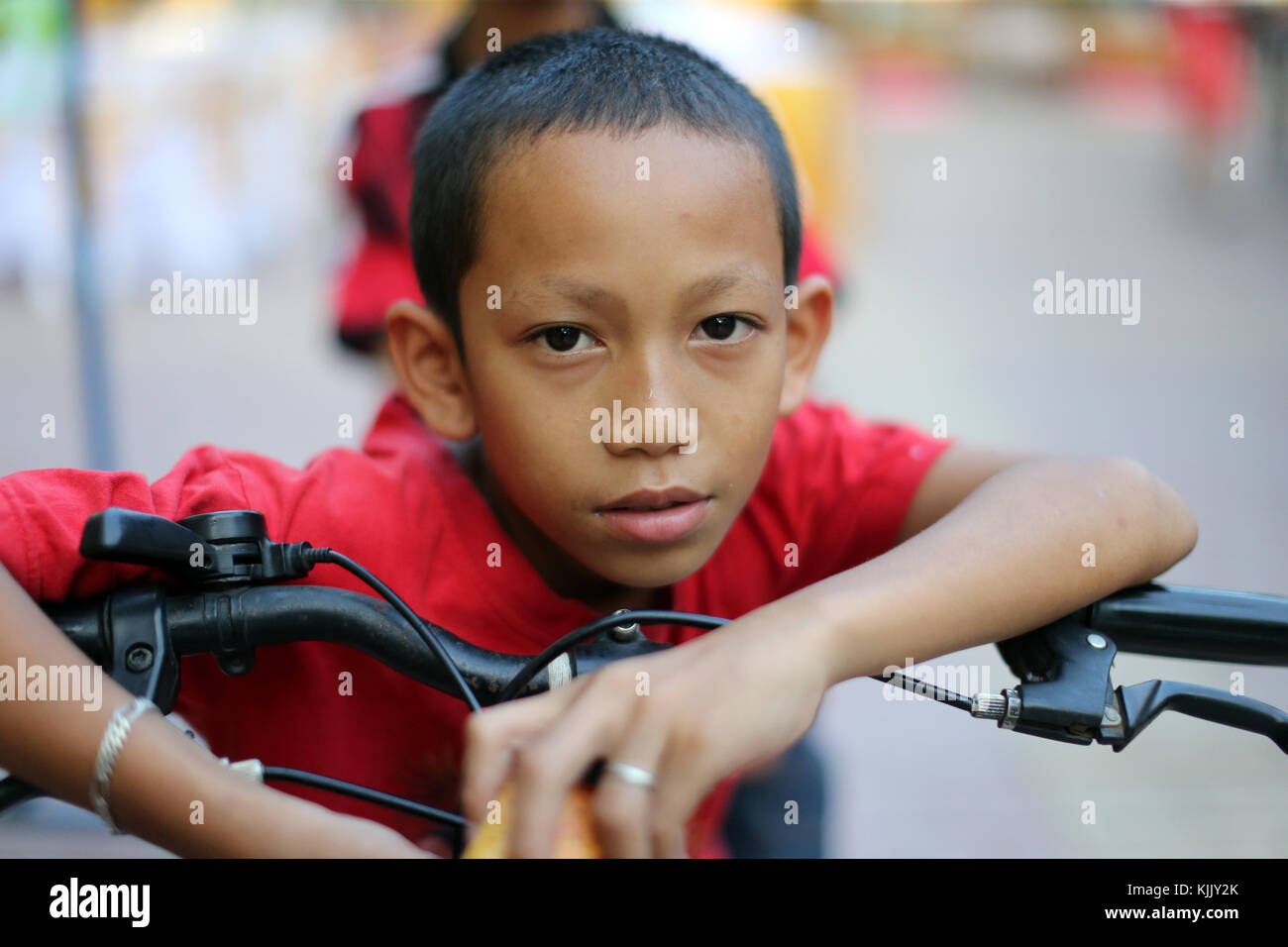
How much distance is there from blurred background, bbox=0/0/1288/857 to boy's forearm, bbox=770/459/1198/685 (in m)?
0.87

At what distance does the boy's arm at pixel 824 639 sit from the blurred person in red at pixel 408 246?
0.69m

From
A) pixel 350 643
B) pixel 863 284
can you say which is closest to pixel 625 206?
pixel 350 643

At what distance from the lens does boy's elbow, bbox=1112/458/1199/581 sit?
1.18m

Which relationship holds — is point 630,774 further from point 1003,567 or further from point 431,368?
point 431,368

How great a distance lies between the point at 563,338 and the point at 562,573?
33 centimetres

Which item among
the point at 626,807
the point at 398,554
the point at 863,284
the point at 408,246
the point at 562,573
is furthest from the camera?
the point at 863,284

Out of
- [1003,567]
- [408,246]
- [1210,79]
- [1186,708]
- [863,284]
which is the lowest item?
[1186,708]

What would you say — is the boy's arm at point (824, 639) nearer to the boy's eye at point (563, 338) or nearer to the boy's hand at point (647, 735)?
the boy's hand at point (647, 735)

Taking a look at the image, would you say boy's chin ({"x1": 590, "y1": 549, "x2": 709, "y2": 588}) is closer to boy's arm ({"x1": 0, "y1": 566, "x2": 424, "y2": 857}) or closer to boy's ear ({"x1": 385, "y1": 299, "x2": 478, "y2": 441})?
boy's ear ({"x1": 385, "y1": 299, "x2": 478, "y2": 441})

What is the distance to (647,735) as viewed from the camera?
82 cm

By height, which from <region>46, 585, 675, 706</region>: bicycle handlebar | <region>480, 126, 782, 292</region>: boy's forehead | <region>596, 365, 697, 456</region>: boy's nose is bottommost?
<region>46, 585, 675, 706</region>: bicycle handlebar

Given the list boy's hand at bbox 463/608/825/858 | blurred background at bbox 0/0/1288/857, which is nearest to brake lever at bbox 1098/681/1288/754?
boy's hand at bbox 463/608/825/858

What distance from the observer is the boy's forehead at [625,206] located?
1055 mm
